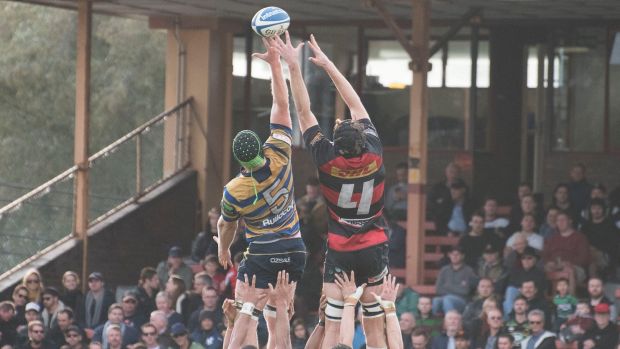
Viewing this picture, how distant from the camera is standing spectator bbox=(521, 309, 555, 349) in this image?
1748cm

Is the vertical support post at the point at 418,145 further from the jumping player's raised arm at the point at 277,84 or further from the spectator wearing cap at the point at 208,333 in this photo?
the jumping player's raised arm at the point at 277,84

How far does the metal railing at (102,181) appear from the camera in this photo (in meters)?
22.4

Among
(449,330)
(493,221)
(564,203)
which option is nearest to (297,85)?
(449,330)

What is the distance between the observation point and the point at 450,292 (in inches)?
777

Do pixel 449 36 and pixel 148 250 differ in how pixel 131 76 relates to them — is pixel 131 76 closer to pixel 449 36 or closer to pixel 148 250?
pixel 148 250

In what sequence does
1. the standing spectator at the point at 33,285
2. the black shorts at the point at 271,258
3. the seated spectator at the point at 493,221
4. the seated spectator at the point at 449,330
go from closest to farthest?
the black shorts at the point at 271,258 < the seated spectator at the point at 449,330 < the seated spectator at the point at 493,221 < the standing spectator at the point at 33,285

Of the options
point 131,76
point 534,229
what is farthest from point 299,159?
point 131,76

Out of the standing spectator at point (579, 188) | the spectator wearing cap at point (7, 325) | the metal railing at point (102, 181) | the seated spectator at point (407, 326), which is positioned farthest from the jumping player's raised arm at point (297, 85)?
the metal railing at point (102, 181)

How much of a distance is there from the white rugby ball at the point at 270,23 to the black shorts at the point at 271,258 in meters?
1.55

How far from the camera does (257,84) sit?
2511 cm

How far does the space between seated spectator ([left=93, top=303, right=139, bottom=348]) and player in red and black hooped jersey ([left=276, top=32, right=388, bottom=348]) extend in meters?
8.00

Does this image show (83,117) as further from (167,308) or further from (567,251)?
(567,251)

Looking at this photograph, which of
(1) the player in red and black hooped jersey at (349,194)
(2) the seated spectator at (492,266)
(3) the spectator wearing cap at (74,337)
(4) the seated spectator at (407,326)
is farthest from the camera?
(3) the spectator wearing cap at (74,337)

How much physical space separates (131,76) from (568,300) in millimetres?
22544
